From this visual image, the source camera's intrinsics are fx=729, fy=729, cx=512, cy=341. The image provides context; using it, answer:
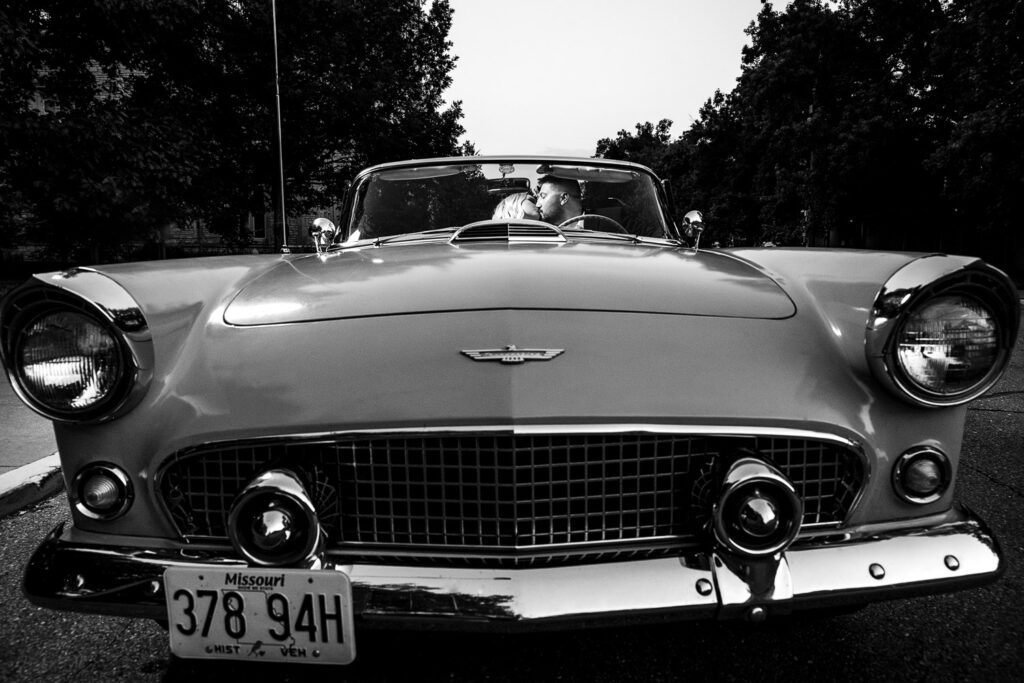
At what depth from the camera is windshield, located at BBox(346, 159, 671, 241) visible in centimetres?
269

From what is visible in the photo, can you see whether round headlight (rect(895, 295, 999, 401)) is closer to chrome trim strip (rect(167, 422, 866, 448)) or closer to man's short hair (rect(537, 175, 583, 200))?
chrome trim strip (rect(167, 422, 866, 448))

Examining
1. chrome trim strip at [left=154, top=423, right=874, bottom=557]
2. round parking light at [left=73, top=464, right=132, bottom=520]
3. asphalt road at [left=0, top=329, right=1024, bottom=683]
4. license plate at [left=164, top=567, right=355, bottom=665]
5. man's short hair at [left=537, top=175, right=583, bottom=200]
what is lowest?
asphalt road at [left=0, top=329, right=1024, bottom=683]

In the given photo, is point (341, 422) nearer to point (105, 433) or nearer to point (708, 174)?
point (105, 433)

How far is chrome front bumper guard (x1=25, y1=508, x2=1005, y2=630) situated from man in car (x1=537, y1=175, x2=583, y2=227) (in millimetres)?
1660

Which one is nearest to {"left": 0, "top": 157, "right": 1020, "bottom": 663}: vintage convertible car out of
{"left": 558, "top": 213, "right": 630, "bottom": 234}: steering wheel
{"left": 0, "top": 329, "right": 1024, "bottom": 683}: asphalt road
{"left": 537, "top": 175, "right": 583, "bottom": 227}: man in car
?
{"left": 0, "top": 329, "right": 1024, "bottom": 683}: asphalt road

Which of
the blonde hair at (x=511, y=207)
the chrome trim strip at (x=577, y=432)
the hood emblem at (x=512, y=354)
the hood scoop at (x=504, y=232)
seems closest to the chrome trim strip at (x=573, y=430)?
the chrome trim strip at (x=577, y=432)

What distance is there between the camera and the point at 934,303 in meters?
1.41

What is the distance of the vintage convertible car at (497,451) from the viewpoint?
49.4 inches

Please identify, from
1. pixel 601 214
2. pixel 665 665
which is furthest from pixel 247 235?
pixel 665 665

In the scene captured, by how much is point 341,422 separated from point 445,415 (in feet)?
0.63

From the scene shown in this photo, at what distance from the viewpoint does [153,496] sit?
1388 millimetres

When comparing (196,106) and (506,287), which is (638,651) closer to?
(506,287)

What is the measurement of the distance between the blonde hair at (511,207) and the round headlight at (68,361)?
1576 millimetres

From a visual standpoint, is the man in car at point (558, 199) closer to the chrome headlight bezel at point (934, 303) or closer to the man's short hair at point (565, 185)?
the man's short hair at point (565, 185)
